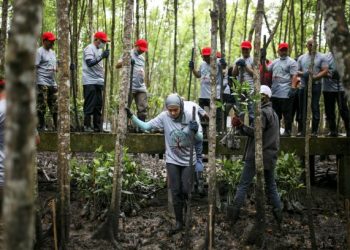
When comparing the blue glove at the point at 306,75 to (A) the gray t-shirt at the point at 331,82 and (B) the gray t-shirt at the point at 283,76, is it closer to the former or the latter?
(B) the gray t-shirt at the point at 283,76

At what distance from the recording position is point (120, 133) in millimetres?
6418

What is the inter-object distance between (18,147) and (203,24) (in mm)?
27156

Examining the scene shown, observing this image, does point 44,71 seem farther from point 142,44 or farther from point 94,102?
point 142,44

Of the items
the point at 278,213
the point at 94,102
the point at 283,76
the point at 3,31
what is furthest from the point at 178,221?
the point at 3,31

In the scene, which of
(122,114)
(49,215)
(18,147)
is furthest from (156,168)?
(18,147)

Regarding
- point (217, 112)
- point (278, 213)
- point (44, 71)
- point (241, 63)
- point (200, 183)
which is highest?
point (241, 63)

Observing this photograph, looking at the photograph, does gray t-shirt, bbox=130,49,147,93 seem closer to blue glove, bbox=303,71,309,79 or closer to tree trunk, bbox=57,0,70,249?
tree trunk, bbox=57,0,70,249

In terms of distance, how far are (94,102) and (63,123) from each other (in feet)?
7.72

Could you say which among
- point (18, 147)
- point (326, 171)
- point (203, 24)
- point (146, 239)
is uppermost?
point (203, 24)

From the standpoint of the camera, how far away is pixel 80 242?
6.78 meters

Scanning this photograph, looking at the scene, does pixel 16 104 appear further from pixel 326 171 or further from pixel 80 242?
pixel 326 171

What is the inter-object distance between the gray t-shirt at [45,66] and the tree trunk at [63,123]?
2206 mm

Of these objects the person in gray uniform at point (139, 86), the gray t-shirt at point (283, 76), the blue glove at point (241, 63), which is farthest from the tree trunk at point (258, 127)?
the person in gray uniform at point (139, 86)

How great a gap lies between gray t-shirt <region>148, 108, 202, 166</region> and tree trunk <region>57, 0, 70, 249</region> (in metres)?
1.21
